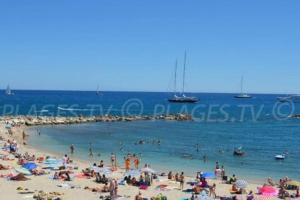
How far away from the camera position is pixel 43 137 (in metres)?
60.8

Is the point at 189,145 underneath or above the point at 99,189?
above

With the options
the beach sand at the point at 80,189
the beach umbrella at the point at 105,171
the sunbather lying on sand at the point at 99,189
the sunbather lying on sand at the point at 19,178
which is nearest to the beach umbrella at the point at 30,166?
the beach sand at the point at 80,189

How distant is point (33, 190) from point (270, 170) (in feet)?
66.9

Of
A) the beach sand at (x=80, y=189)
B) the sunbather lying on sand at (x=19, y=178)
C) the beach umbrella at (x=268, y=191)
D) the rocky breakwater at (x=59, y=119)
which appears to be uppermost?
the rocky breakwater at (x=59, y=119)

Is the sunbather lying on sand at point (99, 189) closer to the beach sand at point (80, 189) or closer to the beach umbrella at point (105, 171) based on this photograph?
the beach sand at point (80, 189)

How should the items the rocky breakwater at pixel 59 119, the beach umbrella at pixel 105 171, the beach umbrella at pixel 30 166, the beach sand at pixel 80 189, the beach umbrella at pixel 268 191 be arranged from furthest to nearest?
the rocky breakwater at pixel 59 119 → the beach umbrella at pixel 30 166 → the beach umbrella at pixel 105 171 → the beach umbrella at pixel 268 191 → the beach sand at pixel 80 189

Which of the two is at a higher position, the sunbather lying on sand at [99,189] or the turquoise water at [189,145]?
the turquoise water at [189,145]

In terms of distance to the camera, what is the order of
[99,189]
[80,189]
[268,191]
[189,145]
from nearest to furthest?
[99,189]
[80,189]
[268,191]
[189,145]

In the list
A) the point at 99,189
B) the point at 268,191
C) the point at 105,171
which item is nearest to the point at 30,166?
the point at 105,171

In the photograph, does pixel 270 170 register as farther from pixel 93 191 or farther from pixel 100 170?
pixel 93 191

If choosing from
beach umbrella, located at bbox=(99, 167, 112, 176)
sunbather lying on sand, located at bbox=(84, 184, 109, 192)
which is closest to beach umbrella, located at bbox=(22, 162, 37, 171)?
beach umbrella, located at bbox=(99, 167, 112, 176)

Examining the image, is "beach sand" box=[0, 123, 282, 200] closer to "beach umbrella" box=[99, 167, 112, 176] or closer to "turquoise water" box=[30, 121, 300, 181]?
"beach umbrella" box=[99, 167, 112, 176]

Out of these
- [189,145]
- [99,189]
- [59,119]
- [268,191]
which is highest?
[59,119]

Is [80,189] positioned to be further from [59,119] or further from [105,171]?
[59,119]
